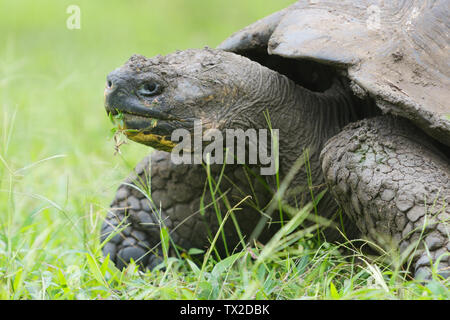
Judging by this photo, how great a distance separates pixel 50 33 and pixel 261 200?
8.90 metres

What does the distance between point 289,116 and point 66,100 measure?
11.6ft

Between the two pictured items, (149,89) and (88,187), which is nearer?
(149,89)

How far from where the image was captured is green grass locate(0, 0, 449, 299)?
2.79 metres

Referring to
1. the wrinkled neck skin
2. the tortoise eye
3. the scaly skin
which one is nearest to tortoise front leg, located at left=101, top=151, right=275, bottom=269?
the scaly skin

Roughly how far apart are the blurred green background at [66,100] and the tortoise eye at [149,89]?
0.38 meters

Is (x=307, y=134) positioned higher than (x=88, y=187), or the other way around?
(x=307, y=134)

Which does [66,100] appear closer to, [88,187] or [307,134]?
[88,187]

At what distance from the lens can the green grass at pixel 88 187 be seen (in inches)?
110

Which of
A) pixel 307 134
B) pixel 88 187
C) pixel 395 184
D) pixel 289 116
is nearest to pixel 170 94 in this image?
pixel 289 116

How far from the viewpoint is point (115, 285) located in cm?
313

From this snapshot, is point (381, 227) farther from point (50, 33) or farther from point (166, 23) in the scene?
point (166, 23)

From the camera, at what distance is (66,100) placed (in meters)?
6.55

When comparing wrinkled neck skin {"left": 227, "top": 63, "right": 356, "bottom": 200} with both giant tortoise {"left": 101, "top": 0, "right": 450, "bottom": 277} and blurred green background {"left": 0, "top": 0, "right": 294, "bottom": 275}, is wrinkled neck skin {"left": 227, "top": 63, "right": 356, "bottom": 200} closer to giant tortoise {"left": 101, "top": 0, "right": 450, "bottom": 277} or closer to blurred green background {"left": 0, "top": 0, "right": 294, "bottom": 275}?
giant tortoise {"left": 101, "top": 0, "right": 450, "bottom": 277}

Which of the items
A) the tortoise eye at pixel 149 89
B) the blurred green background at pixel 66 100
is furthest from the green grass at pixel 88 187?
the tortoise eye at pixel 149 89
